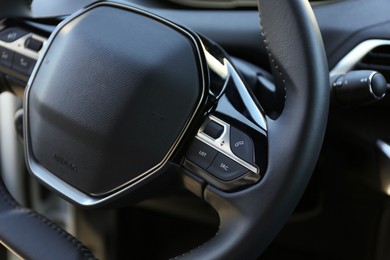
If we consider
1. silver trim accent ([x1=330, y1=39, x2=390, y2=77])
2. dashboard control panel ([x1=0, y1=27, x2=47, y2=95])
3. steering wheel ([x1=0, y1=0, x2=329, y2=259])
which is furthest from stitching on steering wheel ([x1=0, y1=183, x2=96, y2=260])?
silver trim accent ([x1=330, y1=39, x2=390, y2=77])

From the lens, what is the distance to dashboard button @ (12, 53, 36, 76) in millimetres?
867

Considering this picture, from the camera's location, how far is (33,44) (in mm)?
870

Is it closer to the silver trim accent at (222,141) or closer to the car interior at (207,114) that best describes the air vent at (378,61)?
the car interior at (207,114)

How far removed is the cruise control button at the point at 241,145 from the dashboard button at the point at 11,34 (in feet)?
1.29

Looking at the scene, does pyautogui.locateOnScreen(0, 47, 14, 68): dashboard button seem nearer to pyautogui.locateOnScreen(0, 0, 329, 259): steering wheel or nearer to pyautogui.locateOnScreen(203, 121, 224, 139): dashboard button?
pyautogui.locateOnScreen(0, 0, 329, 259): steering wheel

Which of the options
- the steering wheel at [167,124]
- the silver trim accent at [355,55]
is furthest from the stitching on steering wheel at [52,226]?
the silver trim accent at [355,55]

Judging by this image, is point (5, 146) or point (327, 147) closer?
point (327, 147)

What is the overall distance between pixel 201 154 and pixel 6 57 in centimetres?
39

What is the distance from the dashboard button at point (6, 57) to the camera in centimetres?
89

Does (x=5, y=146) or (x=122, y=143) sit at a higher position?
(x=122, y=143)

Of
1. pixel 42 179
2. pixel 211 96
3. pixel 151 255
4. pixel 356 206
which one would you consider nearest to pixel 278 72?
pixel 211 96

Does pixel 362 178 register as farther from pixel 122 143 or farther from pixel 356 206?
pixel 122 143

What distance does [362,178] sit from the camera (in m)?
1.00

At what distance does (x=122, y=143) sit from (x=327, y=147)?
1.36ft
